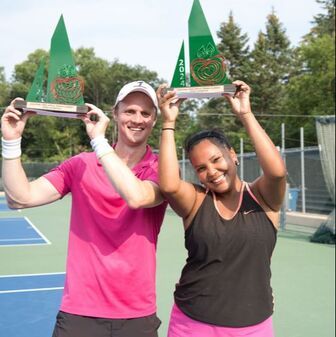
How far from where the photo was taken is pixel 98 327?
1.99 m

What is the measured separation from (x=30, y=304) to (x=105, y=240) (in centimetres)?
306

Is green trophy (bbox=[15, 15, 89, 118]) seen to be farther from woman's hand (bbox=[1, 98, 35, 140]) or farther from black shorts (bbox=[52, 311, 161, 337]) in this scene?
black shorts (bbox=[52, 311, 161, 337])

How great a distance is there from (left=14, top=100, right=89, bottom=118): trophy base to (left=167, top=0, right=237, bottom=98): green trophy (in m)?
0.39

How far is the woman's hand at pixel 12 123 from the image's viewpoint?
6.53 feet

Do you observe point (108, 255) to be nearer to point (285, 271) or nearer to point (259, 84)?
point (285, 271)

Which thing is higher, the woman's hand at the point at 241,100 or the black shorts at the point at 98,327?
the woman's hand at the point at 241,100

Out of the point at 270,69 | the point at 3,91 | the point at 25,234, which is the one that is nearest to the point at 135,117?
the point at 3,91

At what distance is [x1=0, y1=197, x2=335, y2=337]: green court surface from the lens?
459 cm

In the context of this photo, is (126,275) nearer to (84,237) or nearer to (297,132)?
(84,237)

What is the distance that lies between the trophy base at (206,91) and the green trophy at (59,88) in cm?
40

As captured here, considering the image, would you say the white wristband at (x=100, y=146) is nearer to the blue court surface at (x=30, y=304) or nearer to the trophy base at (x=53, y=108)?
the trophy base at (x=53, y=108)

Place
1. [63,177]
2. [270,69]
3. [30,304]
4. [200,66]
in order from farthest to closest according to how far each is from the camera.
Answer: [270,69] < [30,304] < [63,177] < [200,66]

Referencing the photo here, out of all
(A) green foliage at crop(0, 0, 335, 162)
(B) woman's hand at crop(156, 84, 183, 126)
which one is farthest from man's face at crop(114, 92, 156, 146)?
(A) green foliage at crop(0, 0, 335, 162)

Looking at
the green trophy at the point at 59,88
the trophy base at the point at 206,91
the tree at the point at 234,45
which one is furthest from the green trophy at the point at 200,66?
the tree at the point at 234,45
